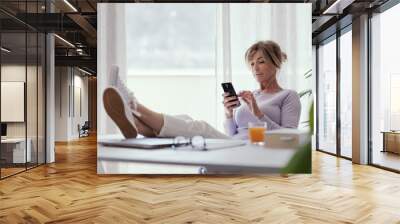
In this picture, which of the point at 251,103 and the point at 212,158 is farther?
the point at 251,103

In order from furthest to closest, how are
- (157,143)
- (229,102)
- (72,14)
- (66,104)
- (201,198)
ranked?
(66,104)
(72,14)
(229,102)
(201,198)
(157,143)

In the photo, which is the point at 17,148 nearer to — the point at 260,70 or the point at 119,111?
the point at 119,111

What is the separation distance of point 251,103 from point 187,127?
0.79 m

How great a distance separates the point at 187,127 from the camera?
464 centimetres

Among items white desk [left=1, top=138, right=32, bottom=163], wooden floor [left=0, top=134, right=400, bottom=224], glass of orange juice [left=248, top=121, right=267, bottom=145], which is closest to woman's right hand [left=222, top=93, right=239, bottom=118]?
glass of orange juice [left=248, top=121, right=267, bottom=145]

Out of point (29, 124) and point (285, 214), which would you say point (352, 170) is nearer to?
point (285, 214)

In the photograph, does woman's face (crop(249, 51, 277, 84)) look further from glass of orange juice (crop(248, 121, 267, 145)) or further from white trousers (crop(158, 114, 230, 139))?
white trousers (crop(158, 114, 230, 139))

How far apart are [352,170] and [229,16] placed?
3.47 metres

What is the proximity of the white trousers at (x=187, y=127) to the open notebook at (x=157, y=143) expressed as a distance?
0.09 meters

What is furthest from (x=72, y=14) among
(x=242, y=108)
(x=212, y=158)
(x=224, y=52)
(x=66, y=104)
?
(x=66, y=104)

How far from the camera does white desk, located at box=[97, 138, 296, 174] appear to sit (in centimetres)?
438

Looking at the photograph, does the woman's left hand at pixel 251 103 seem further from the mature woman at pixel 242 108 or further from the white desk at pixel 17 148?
the white desk at pixel 17 148

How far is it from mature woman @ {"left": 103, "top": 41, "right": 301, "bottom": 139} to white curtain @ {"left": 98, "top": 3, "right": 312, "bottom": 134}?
3.1 inches

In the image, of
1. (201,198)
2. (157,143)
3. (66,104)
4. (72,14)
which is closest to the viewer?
(157,143)
